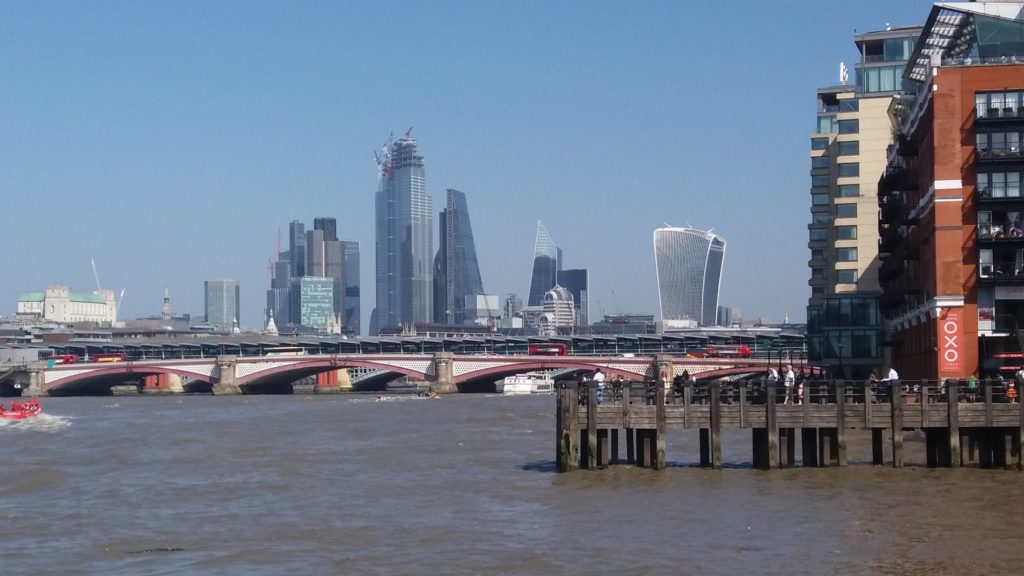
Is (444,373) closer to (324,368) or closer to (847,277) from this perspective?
(324,368)

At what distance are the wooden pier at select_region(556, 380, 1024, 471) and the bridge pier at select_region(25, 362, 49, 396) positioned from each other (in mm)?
142090

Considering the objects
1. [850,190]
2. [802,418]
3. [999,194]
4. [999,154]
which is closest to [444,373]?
[850,190]

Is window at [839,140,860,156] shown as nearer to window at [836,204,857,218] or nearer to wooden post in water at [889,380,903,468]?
window at [836,204,857,218]

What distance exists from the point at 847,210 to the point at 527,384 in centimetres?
8115

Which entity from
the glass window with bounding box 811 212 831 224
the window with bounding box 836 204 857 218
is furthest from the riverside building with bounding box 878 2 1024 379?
the glass window with bounding box 811 212 831 224

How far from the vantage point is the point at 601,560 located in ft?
107

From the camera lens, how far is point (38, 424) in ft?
321

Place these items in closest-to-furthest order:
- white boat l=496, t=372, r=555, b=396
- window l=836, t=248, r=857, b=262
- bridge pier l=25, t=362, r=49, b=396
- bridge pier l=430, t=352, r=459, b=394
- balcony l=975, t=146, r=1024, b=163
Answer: balcony l=975, t=146, r=1024, b=163 < window l=836, t=248, r=857, b=262 < bridge pier l=430, t=352, r=459, b=394 < white boat l=496, t=372, r=555, b=396 < bridge pier l=25, t=362, r=49, b=396

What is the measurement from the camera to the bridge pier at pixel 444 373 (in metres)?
166

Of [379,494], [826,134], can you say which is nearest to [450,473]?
[379,494]

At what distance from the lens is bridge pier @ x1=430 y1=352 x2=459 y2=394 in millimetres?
166000

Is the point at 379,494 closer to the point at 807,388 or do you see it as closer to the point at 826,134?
the point at 807,388

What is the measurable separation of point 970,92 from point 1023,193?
5.21 metres

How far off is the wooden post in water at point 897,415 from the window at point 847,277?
2232 inches
